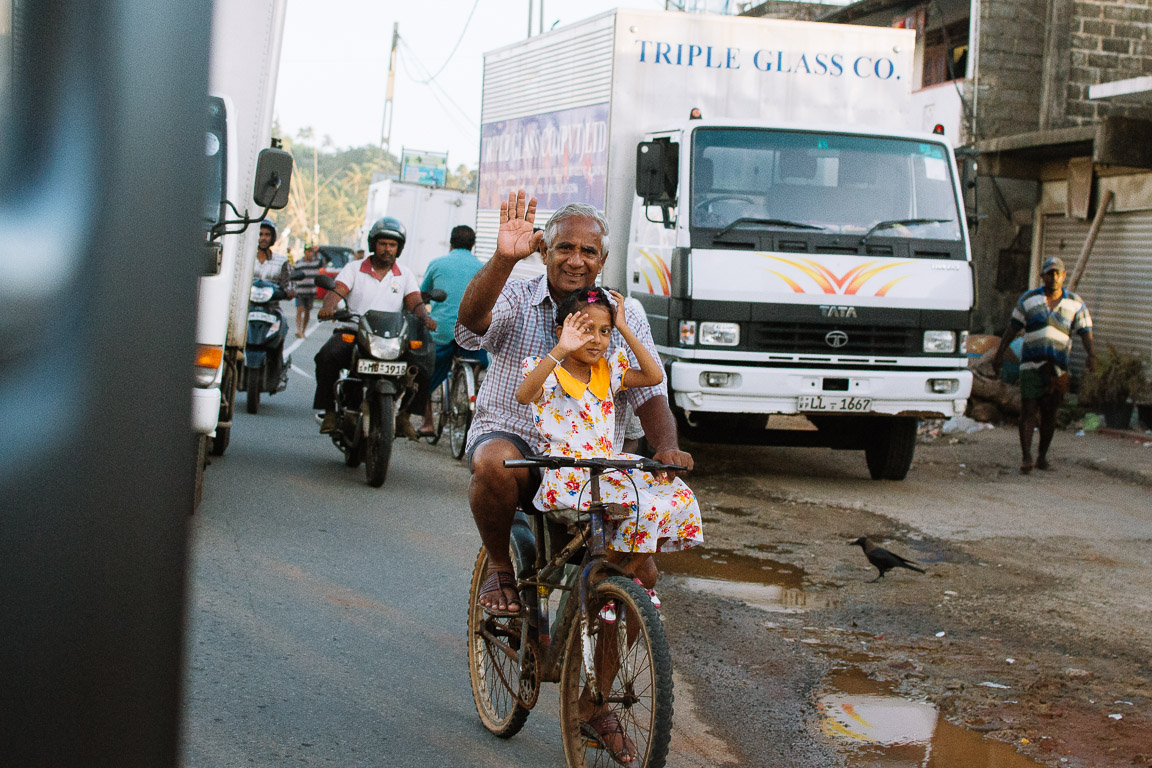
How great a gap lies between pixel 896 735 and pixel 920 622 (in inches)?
69.3

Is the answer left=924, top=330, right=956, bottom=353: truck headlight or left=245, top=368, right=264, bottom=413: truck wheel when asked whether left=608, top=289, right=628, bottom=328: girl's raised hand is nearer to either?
left=924, top=330, right=956, bottom=353: truck headlight

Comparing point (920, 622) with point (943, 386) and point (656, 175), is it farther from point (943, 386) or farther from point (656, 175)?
point (656, 175)

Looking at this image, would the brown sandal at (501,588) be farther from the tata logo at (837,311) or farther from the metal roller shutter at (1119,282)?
the metal roller shutter at (1119,282)

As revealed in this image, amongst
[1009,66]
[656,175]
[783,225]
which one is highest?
[1009,66]

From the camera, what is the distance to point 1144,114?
1478 cm

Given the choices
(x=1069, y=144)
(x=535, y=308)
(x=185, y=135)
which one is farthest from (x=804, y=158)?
(x=185, y=135)

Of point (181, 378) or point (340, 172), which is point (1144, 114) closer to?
point (181, 378)

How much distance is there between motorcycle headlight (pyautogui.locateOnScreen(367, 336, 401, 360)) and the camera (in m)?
8.79

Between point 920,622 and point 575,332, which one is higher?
point 575,332

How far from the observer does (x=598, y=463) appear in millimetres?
3443

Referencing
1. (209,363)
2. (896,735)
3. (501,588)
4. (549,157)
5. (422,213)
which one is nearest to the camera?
(501,588)

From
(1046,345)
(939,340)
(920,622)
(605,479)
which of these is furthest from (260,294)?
(605,479)

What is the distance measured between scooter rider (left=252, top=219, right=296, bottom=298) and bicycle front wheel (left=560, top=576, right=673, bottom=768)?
29.0 ft

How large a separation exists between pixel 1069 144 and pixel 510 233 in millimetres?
14197
